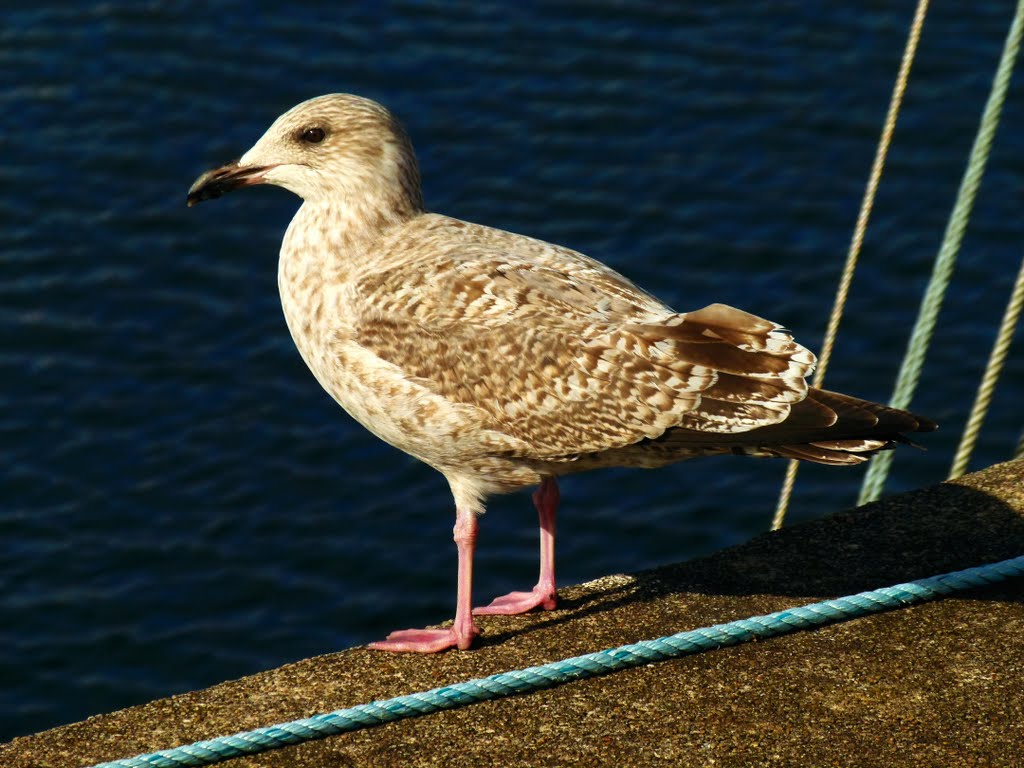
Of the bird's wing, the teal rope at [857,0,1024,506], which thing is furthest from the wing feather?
the teal rope at [857,0,1024,506]

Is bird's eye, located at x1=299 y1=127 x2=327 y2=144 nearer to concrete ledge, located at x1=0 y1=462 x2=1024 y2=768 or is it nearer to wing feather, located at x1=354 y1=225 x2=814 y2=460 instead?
wing feather, located at x1=354 y1=225 x2=814 y2=460

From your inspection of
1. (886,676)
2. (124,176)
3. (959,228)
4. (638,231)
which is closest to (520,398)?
(886,676)

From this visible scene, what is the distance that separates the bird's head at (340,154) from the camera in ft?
25.7

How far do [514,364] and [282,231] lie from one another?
369 inches

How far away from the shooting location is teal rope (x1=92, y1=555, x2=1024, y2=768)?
6160 mm

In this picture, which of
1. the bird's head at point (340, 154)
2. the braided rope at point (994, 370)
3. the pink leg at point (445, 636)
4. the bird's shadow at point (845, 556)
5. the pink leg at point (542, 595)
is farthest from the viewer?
the braided rope at point (994, 370)

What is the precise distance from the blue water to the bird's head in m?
5.61

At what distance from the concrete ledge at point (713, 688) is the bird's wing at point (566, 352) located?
Answer: 85 centimetres

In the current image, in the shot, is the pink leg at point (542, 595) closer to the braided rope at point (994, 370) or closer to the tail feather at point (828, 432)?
the tail feather at point (828, 432)

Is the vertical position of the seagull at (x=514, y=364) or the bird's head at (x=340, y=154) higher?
the bird's head at (x=340, y=154)

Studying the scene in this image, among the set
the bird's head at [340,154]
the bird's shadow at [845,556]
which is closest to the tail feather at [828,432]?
the bird's shadow at [845,556]

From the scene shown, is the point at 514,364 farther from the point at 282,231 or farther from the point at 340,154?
the point at 282,231

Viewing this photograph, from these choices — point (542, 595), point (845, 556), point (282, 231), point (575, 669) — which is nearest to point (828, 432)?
point (845, 556)

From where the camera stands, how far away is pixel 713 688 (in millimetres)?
6562
